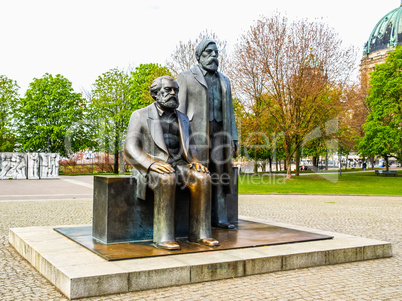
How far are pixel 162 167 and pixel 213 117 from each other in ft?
6.36

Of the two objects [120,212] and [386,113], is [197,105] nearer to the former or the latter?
[120,212]

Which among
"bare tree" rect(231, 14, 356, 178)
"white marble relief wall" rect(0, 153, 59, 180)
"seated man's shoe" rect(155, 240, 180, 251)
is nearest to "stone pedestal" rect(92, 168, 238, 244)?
"seated man's shoe" rect(155, 240, 180, 251)

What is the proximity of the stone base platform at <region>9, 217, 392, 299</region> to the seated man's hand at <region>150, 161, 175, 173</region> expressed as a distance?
1.13m

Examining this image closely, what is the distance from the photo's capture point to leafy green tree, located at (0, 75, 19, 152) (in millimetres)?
45875

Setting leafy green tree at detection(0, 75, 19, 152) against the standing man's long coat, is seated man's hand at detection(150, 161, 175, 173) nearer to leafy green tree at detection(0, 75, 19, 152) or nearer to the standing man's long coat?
the standing man's long coat

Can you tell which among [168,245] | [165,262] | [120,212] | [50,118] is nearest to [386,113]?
[50,118]

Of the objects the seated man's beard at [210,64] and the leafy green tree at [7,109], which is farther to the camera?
the leafy green tree at [7,109]

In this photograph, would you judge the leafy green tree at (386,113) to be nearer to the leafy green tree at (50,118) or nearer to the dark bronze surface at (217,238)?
the leafy green tree at (50,118)

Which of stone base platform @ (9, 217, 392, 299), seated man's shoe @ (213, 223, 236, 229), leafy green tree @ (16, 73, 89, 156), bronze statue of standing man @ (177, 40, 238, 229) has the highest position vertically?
leafy green tree @ (16, 73, 89, 156)

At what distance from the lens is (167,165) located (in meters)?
5.90

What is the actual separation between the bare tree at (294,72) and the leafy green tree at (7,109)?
26057 millimetres

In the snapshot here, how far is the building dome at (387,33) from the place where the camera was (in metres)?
88.5

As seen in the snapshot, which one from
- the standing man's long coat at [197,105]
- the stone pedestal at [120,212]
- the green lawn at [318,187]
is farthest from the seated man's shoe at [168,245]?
the green lawn at [318,187]

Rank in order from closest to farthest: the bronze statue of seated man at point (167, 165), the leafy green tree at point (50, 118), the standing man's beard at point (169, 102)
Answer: the bronze statue of seated man at point (167, 165)
the standing man's beard at point (169, 102)
the leafy green tree at point (50, 118)
